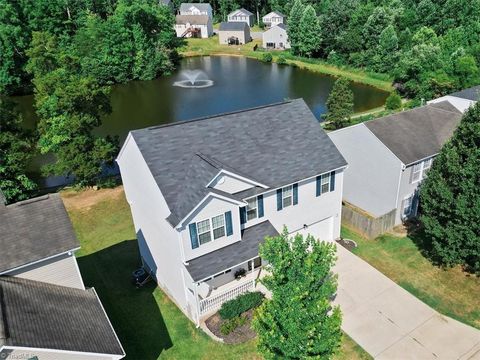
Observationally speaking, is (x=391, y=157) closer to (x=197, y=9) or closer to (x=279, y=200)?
(x=279, y=200)

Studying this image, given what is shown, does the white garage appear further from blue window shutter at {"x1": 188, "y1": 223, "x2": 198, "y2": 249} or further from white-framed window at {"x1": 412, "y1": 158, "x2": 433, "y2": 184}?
blue window shutter at {"x1": 188, "y1": 223, "x2": 198, "y2": 249}

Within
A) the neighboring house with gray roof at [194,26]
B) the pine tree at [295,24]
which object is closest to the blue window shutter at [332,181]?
the pine tree at [295,24]

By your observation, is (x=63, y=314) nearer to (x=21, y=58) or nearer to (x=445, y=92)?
(x=445, y=92)

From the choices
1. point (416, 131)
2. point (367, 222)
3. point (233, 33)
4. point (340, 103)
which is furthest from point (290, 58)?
point (367, 222)

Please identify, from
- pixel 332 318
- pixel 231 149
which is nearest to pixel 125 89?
pixel 231 149

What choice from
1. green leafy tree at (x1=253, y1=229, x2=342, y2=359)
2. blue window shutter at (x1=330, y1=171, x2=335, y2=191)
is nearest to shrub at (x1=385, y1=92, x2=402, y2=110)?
blue window shutter at (x1=330, y1=171, x2=335, y2=191)

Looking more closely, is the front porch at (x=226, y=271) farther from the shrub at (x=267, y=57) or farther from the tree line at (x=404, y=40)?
the shrub at (x=267, y=57)
